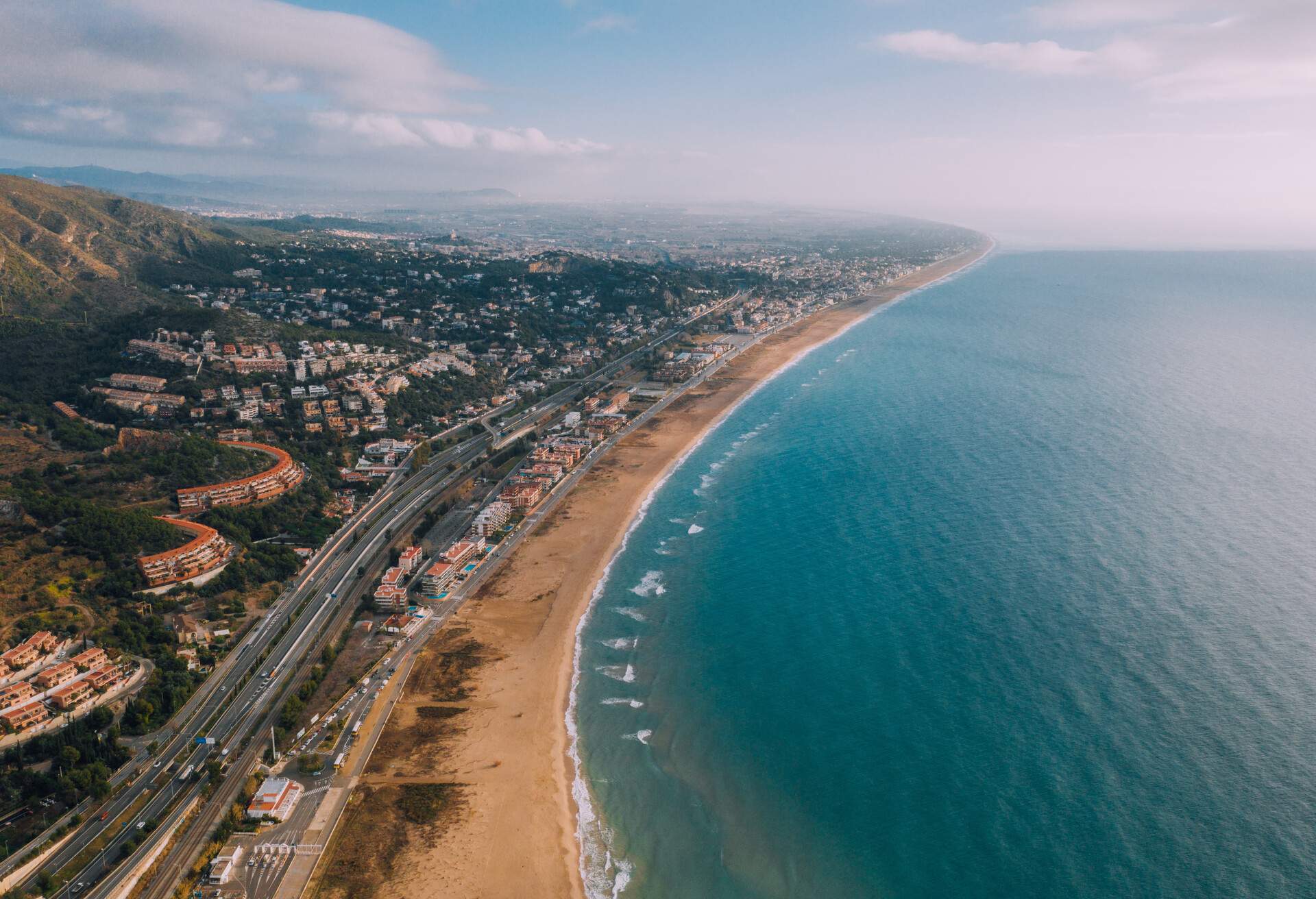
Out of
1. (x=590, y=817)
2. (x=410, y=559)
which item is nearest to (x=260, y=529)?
(x=410, y=559)

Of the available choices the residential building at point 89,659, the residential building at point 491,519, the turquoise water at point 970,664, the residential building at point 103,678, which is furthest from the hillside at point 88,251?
the turquoise water at point 970,664

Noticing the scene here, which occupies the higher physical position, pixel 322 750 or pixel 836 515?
pixel 836 515

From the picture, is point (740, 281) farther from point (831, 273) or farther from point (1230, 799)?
point (1230, 799)

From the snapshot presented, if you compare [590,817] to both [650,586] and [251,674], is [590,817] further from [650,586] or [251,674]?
[251,674]

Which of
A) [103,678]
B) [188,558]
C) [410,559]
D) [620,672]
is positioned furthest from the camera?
[410,559]

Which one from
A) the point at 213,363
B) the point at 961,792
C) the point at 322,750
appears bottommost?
the point at 322,750

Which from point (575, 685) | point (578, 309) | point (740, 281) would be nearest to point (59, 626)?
point (575, 685)

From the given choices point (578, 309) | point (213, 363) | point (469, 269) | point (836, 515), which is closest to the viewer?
point (836, 515)
